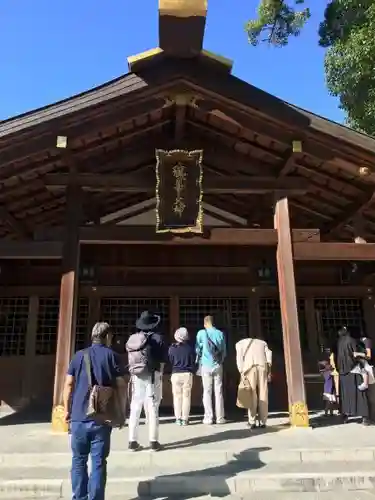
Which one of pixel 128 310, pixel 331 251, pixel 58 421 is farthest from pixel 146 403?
pixel 128 310

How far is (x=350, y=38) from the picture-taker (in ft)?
47.0

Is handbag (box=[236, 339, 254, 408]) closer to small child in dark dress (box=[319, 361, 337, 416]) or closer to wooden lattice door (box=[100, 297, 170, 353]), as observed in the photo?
small child in dark dress (box=[319, 361, 337, 416])

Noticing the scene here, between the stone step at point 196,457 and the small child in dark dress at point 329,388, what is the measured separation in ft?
9.26

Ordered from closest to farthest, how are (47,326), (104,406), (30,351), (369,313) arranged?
(104,406), (30,351), (47,326), (369,313)

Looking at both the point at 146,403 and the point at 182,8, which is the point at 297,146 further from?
the point at 146,403

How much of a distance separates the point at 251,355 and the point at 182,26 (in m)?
5.15

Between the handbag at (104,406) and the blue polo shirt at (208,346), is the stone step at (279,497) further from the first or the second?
the blue polo shirt at (208,346)

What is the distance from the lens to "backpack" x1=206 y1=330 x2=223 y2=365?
7.38 meters

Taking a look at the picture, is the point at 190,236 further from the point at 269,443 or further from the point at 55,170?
the point at 269,443

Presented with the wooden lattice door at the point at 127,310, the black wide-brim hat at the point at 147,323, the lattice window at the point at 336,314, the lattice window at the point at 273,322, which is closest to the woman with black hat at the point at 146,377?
the black wide-brim hat at the point at 147,323

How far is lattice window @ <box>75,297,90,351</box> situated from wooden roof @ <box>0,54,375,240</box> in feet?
6.91

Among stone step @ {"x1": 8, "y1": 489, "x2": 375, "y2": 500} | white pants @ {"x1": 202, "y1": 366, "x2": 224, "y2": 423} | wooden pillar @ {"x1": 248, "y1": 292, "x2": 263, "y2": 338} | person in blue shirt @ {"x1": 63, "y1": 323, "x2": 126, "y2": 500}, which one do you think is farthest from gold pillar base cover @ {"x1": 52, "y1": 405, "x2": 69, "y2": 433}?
wooden pillar @ {"x1": 248, "y1": 292, "x2": 263, "y2": 338}

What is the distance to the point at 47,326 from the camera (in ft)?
33.6

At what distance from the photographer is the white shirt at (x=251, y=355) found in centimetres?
713
